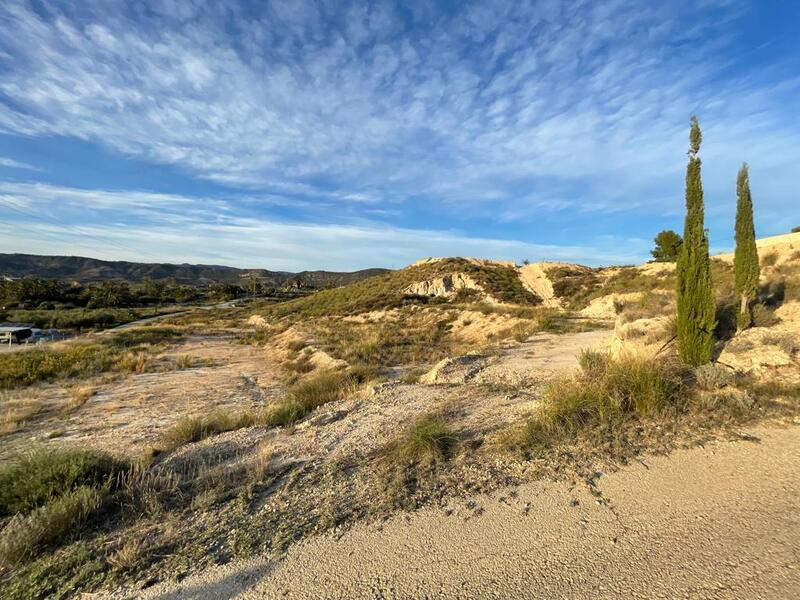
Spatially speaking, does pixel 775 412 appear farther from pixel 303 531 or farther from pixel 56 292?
pixel 56 292

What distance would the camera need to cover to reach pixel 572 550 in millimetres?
3229

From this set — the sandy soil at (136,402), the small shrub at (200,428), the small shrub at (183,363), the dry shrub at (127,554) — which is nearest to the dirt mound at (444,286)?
the small shrub at (183,363)

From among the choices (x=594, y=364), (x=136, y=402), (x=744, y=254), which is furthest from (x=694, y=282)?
(x=136, y=402)

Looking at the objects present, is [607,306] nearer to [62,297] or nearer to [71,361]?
[71,361]

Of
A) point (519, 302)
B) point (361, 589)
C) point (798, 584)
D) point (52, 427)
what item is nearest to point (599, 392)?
Result: point (798, 584)

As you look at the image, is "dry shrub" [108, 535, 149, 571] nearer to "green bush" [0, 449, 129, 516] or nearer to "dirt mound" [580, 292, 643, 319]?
"green bush" [0, 449, 129, 516]

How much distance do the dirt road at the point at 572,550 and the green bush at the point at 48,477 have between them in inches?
109

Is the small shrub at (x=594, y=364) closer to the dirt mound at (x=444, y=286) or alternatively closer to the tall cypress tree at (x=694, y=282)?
the tall cypress tree at (x=694, y=282)

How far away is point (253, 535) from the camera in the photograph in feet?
12.3

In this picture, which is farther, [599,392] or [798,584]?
[599,392]

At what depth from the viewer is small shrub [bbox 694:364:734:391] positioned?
6.50 metres

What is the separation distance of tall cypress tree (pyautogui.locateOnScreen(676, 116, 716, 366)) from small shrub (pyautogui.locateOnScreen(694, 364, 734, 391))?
773 millimetres

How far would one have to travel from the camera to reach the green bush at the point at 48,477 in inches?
185

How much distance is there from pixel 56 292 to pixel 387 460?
87795mm
